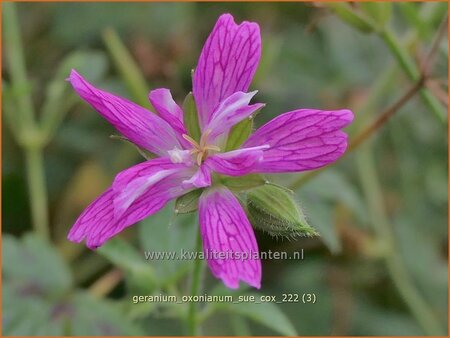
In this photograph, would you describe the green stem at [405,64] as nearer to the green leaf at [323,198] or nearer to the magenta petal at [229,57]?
the green leaf at [323,198]

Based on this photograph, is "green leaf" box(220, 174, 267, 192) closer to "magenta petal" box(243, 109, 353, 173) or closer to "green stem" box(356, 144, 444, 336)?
"magenta petal" box(243, 109, 353, 173)

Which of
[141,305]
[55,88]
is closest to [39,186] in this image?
[55,88]

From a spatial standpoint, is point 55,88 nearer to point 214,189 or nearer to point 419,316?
point 214,189

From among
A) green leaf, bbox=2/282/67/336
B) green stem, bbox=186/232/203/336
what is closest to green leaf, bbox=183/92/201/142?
green stem, bbox=186/232/203/336

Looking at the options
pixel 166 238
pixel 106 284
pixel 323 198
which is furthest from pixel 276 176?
pixel 106 284

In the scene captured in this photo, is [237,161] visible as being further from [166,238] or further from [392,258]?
[392,258]

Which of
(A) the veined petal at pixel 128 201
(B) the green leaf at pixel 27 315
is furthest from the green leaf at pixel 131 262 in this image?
(A) the veined petal at pixel 128 201
